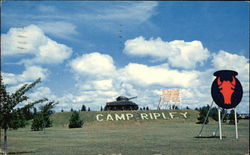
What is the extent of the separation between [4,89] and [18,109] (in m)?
1.80

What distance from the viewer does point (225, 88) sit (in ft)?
130

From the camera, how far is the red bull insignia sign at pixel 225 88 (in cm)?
3938

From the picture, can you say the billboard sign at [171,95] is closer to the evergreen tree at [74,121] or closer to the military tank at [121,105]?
the military tank at [121,105]

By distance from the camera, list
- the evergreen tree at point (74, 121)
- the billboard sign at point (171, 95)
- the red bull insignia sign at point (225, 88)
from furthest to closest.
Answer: the billboard sign at point (171, 95), the evergreen tree at point (74, 121), the red bull insignia sign at point (225, 88)

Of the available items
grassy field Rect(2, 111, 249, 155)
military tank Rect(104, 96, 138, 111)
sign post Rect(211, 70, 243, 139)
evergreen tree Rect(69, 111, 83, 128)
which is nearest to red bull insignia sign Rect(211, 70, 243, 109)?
sign post Rect(211, 70, 243, 139)

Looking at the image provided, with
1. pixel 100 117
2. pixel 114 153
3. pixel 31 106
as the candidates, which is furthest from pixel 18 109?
pixel 100 117

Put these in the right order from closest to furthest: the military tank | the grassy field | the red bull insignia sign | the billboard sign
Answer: the grassy field
the red bull insignia sign
the billboard sign
the military tank

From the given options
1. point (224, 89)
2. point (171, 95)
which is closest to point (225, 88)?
point (224, 89)

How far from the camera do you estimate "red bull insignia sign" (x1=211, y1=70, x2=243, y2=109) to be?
1550 inches

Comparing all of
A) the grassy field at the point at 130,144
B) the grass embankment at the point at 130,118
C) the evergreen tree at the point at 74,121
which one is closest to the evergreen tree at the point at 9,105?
the grassy field at the point at 130,144

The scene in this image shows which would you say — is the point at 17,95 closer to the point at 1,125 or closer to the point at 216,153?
the point at 1,125

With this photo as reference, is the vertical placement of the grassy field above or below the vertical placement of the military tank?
below

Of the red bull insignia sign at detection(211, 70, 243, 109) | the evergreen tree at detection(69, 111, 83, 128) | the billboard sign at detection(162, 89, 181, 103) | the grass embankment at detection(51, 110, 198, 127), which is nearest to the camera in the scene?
the red bull insignia sign at detection(211, 70, 243, 109)

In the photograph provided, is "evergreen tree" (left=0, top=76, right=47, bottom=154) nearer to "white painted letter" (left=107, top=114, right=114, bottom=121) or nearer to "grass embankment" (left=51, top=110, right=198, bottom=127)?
"grass embankment" (left=51, top=110, right=198, bottom=127)
